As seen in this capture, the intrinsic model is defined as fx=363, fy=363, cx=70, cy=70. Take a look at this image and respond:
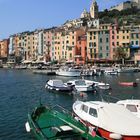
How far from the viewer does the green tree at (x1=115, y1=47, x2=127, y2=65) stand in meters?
121

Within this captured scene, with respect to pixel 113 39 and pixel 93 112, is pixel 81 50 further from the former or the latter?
pixel 93 112

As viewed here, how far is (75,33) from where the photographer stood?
458 ft

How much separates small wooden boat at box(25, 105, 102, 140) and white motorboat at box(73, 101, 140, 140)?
1126mm

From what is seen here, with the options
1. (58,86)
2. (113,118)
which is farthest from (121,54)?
(113,118)

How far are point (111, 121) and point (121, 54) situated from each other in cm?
9829

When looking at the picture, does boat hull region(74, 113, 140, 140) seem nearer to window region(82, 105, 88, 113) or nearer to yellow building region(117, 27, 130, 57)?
window region(82, 105, 88, 113)

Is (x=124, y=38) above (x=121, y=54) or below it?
above

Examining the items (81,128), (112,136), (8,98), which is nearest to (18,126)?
(81,128)

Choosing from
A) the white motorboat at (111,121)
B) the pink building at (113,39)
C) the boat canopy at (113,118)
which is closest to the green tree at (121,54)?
the pink building at (113,39)

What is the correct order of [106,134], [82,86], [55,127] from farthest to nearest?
[82,86] < [55,127] < [106,134]

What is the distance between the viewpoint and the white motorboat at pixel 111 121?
75.1 feet

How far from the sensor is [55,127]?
990 inches

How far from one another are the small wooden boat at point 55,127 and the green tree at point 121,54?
9299 cm

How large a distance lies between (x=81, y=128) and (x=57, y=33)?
5061 inches
